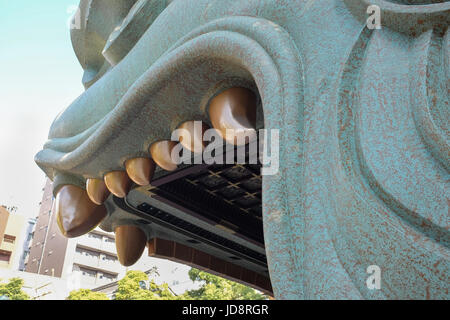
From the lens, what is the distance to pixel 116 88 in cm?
194

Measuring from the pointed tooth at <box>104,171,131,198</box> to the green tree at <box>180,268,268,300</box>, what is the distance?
14077 millimetres

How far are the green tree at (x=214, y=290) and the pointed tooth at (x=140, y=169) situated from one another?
1419 centimetres

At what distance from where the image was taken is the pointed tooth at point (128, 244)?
274cm

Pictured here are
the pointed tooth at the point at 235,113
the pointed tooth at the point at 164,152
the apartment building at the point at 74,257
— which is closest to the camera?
the pointed tooth at the point at 235,113

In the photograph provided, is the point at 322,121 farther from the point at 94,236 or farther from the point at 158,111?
the point at 94,236

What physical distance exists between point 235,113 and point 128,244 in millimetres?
1594

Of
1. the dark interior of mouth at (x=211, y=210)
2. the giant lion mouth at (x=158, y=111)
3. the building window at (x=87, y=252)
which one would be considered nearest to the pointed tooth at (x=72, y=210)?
the giant lion mouth at (x=158, y=111)

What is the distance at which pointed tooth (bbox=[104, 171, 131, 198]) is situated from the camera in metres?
2.02

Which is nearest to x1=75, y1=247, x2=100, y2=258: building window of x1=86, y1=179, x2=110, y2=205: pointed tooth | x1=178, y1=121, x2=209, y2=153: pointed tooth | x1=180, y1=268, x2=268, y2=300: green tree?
x1=180, y1=268, x2=268, y2=300: green tree

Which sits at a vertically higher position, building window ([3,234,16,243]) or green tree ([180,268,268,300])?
building window ([3,234,16,243])

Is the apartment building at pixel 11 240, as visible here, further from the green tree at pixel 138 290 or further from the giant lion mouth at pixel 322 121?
the giant lion mouth at pixel 322 121

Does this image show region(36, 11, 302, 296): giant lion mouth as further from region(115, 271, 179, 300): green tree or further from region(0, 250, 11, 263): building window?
region(0, 250, 11, 263): building window
